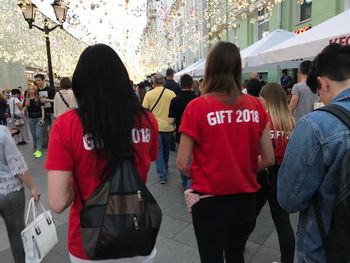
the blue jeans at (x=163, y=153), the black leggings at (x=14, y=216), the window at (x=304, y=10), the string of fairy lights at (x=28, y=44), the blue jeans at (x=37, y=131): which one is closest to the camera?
the black leggings at (x=14, y=216)

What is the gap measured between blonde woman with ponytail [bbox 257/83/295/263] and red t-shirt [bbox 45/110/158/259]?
5.51 ft

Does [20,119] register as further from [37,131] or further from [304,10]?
[304,10]

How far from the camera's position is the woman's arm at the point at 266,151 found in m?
2.40

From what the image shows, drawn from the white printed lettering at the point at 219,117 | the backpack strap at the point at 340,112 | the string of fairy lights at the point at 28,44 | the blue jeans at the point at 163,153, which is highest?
the string of fairy lights at the point at 28,44

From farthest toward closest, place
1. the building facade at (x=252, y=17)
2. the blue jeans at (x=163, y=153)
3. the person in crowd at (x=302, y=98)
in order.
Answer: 1. the building facade at (x=252, y=17)
2. the blue jeans at (x=163, y=153)
3. the person in crowd at (x=302, y=98)

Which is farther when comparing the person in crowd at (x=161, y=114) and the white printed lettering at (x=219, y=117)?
the person in crowd at (x=161, y=114)

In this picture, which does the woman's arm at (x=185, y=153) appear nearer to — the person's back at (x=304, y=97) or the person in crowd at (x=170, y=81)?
the person's back at (x=304, y=97)

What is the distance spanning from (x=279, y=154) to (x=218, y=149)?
1167mm

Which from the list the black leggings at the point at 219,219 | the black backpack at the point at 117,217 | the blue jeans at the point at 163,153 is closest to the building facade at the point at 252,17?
the blue jeans at the point at 163,153

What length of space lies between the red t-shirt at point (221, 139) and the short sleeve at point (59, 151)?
2.80 ft

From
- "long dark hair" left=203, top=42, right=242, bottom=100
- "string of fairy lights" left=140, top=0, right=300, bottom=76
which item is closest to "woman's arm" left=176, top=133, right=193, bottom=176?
"long dark hair" left=203, top=42, right=242, bottom=100

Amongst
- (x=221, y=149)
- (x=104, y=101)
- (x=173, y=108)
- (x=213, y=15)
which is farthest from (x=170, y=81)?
(x=213, y=15)

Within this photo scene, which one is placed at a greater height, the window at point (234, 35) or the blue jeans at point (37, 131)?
the window at point (234, 35)

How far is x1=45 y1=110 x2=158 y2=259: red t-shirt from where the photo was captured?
1.60m
